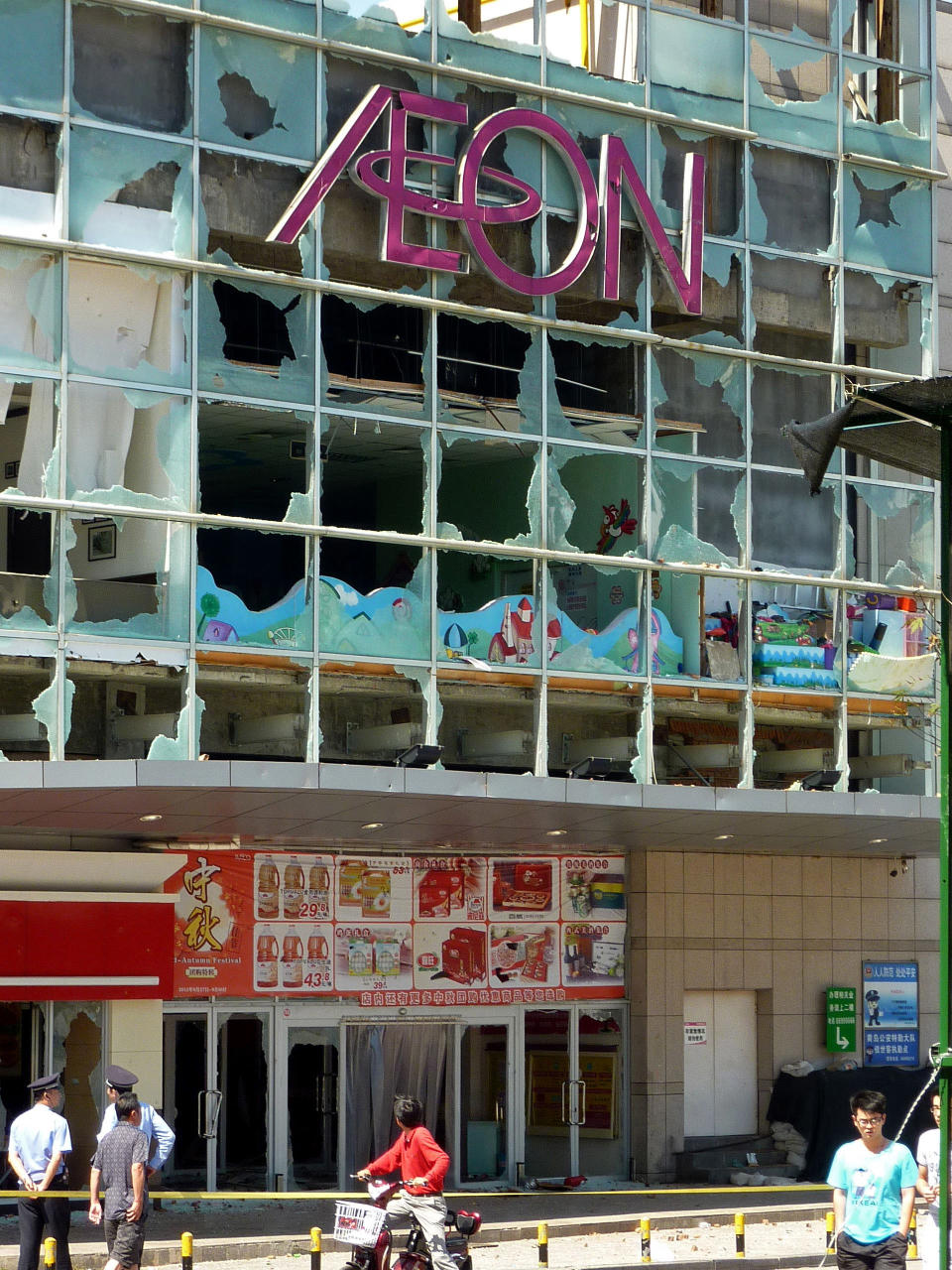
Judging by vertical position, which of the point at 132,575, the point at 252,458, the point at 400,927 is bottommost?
the point at 400,927

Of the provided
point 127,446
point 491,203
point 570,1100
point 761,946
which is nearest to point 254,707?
point 127,446

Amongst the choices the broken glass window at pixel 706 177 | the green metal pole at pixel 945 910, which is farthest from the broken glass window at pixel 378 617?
the green metal pole at pixel 945 910

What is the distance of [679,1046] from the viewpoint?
84.7 feet

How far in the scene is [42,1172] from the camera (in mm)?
16172

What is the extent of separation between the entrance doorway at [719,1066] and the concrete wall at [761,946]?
19 cm

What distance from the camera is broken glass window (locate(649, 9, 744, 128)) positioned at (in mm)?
24234

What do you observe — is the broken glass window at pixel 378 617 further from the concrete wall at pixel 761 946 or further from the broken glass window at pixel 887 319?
the broken glass window at pixel 887 319

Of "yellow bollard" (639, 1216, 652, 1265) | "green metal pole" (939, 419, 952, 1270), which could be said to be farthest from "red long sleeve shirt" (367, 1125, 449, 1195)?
"green metal pole" (939, 419, 952, 1270)

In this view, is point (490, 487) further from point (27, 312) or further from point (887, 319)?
point (27, 312)

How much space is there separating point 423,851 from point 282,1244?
5.78 metres

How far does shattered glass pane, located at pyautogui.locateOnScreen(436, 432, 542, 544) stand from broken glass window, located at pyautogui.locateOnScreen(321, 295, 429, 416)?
95cm

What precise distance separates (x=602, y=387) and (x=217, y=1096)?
8691 millimetres

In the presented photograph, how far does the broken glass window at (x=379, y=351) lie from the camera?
22.2m

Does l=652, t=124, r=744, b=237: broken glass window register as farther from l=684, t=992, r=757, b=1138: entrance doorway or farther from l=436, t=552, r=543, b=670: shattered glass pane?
l=684, t=992, r=757, b=1138: entrance doorway
